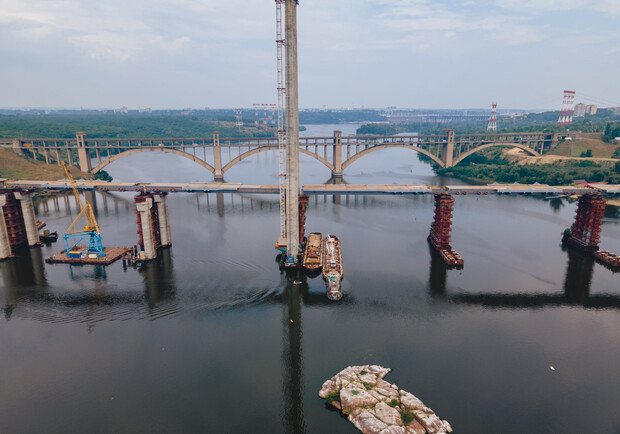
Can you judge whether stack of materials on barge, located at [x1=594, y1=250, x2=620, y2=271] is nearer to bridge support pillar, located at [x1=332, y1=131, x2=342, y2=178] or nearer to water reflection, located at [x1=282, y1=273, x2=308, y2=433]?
water reflection, located at [x1=282, y1=273, x2=308, y2=433]

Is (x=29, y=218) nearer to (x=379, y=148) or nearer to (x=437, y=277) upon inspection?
Answer: (x=437, y=277)

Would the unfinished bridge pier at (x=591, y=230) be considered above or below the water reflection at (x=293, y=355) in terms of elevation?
above

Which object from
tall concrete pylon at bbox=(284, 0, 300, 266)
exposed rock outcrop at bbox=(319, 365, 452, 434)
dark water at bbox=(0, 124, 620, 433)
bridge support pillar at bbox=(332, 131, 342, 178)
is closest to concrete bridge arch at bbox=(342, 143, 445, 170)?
bridge support pillar at bbox=(332, 131, 342, 178)

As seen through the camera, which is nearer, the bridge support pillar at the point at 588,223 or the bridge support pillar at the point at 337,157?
the bridge support pillar at the point at 588,223

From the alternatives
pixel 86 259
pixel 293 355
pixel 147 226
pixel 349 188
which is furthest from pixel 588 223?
pixel 86 259

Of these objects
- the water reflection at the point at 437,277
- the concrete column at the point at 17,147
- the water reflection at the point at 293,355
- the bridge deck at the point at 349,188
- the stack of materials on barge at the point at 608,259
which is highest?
the concrete column at the point at 17,147

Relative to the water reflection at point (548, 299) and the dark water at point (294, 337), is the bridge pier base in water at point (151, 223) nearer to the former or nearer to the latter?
the dark water at point (294, 337)

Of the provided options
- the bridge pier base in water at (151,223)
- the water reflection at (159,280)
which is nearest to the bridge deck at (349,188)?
the bridge pier base in water at (151,223)

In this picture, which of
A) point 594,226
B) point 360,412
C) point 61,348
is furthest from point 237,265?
point 594,226

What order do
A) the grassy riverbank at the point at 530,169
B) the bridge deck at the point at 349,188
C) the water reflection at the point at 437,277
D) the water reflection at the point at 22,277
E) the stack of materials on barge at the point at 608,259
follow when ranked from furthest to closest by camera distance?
the grassy riverbank at the point at 530,169, the bridge deck at the point at 349,188, the stack of materials on barge at the point at 608,259, the water reflection at the point at 437,277, the water reflection at the point at 22,277
